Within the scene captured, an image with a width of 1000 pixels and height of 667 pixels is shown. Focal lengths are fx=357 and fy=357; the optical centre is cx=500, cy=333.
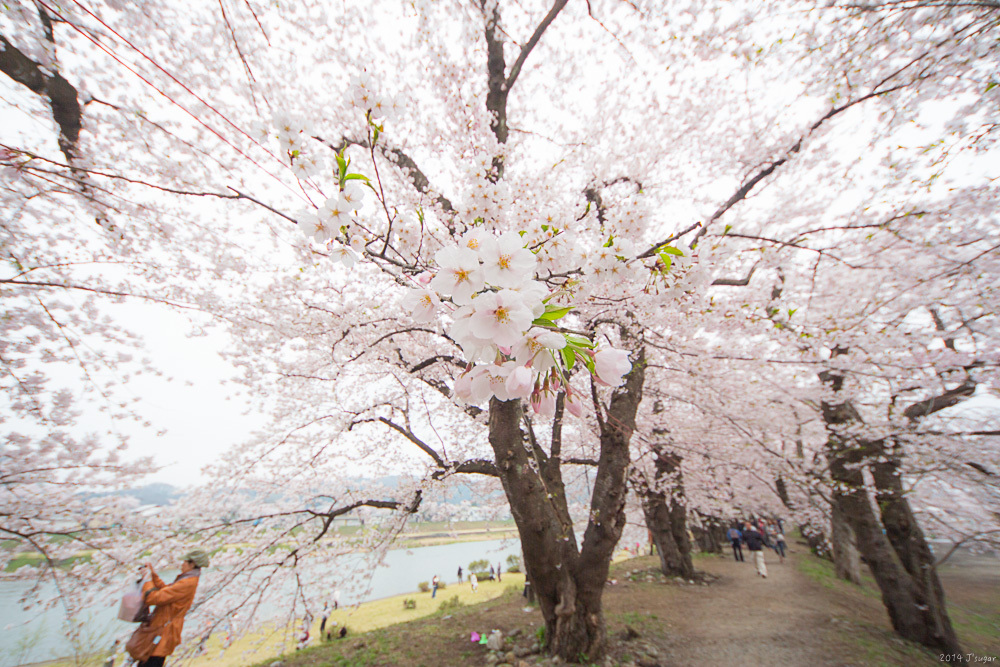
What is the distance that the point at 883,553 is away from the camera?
508 cm

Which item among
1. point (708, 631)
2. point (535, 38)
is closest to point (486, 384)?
point (535, 38)

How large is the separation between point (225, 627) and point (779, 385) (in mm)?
9995

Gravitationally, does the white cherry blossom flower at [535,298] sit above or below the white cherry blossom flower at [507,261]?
below

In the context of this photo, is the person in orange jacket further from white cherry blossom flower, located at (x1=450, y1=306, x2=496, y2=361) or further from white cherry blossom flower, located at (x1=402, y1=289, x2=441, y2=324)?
white cherry blossom flower, located at (x1=450, y1=306, x2=496, y2=361)

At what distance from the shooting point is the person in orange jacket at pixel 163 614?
9.53ft

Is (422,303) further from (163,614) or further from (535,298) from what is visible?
(163,614)

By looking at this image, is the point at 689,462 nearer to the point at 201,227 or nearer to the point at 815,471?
the point at 815,471

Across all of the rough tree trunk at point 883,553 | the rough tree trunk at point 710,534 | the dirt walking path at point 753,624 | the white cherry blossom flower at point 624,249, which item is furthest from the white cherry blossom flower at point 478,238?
the rough tree trunk at point 710,534

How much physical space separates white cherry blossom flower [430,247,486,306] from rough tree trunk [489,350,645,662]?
296cm

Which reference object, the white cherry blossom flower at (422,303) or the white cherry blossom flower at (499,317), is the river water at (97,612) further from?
the white cherry blossom flower at (499,317)

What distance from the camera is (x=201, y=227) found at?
158 inches

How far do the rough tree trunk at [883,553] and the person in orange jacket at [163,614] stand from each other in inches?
305

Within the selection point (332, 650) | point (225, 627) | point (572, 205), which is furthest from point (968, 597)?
point (225, 627)

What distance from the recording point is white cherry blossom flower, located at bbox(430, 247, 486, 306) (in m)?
0.97
